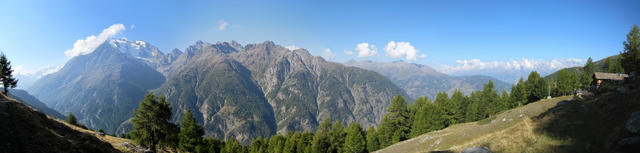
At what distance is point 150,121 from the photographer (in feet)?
114

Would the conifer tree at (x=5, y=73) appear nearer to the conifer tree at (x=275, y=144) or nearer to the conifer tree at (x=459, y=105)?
the conifer tree at (x=275, y=144)

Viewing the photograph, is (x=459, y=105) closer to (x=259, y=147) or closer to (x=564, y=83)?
(x=564, y=83)

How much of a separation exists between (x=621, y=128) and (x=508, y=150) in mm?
5949

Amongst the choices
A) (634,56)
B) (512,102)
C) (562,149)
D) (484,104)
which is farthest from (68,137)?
(512,102)

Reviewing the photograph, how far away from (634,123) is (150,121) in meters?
49.7

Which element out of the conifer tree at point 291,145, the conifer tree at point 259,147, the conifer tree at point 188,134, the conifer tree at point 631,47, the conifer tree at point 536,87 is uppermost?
the conifer tree at point 631,47

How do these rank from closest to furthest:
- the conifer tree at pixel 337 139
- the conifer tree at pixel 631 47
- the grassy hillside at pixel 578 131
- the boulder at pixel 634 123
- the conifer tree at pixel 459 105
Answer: the boulder at pixel 634 123 < the grassy hillside at pixel 578 131 < the conifer tree at pixel 631 47 < the conifer tree at pixel 337 139 < the conifer tree at pixel 459 105

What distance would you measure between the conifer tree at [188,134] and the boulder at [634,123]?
56.0 m

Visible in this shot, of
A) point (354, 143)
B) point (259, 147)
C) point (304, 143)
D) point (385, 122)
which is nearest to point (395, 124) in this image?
point (385, 122)

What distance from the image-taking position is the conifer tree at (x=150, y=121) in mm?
33688

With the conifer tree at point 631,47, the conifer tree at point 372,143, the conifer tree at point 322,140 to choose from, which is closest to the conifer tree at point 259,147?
the conifer tree at point 322,140

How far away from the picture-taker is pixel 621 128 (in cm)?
1412

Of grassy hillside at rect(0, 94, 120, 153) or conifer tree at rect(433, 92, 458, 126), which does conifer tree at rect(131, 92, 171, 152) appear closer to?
grassy hillside at rect(0, 94, 120, 153)

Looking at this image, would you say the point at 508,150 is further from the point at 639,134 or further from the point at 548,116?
the point at 548,116
